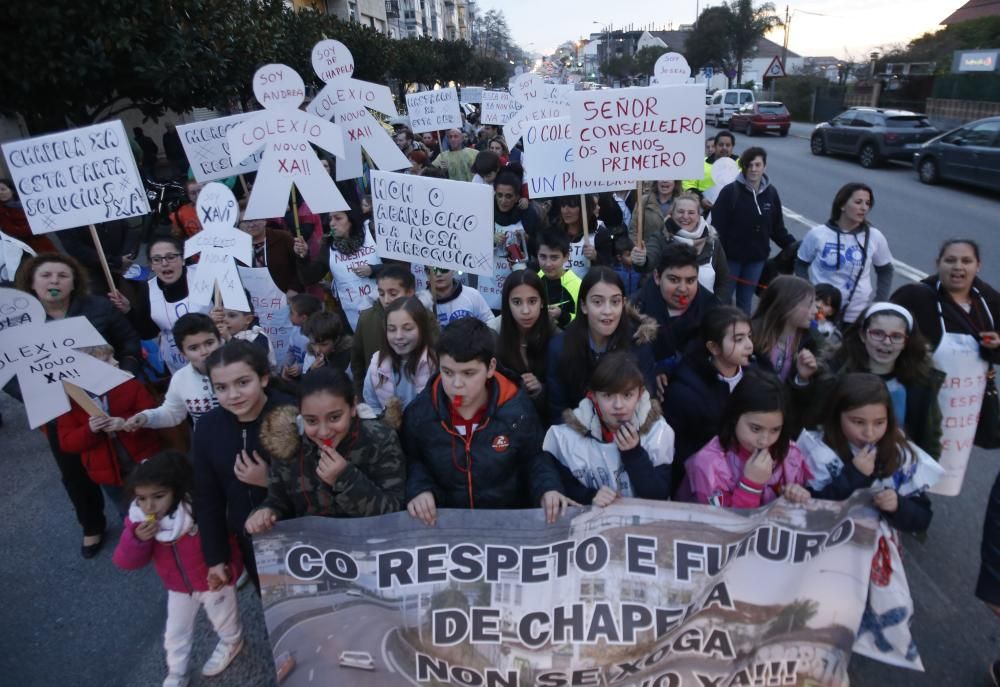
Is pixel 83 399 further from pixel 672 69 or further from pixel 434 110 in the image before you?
pixel 434 110

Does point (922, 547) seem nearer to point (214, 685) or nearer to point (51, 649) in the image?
point (214, 685)

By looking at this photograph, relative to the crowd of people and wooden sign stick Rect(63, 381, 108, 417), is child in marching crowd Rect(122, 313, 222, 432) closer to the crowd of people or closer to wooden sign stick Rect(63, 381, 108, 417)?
the crowd of people

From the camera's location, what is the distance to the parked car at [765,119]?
26641 millimetres

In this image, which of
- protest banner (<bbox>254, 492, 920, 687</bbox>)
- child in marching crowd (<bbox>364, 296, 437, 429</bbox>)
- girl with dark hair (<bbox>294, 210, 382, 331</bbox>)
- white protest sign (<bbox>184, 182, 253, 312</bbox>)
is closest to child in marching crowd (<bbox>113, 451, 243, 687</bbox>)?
protest banner (<bbox>254, 492, 920, 687</bbox>)

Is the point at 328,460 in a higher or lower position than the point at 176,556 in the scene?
higher

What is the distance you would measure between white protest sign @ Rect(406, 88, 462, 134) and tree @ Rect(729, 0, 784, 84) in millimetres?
50960

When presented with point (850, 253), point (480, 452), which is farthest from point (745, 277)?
point (480, 452)

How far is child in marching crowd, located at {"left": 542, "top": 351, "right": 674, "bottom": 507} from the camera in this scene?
Result: 8.20 ft

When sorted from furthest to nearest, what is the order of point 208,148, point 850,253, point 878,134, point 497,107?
1. point 878,134
2. point 497,107
3. point 208,148
4. point 850,253

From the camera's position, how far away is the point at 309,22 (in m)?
16.6

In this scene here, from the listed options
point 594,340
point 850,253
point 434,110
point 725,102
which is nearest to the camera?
point 594,340

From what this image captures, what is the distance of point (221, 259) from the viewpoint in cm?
395

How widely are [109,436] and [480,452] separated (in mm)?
2254

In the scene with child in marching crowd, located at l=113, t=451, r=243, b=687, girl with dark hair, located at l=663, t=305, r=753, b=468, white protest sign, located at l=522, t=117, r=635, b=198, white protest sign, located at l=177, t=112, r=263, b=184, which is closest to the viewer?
child in marching crowd, located at l=113, t=451, r=243, b=687
